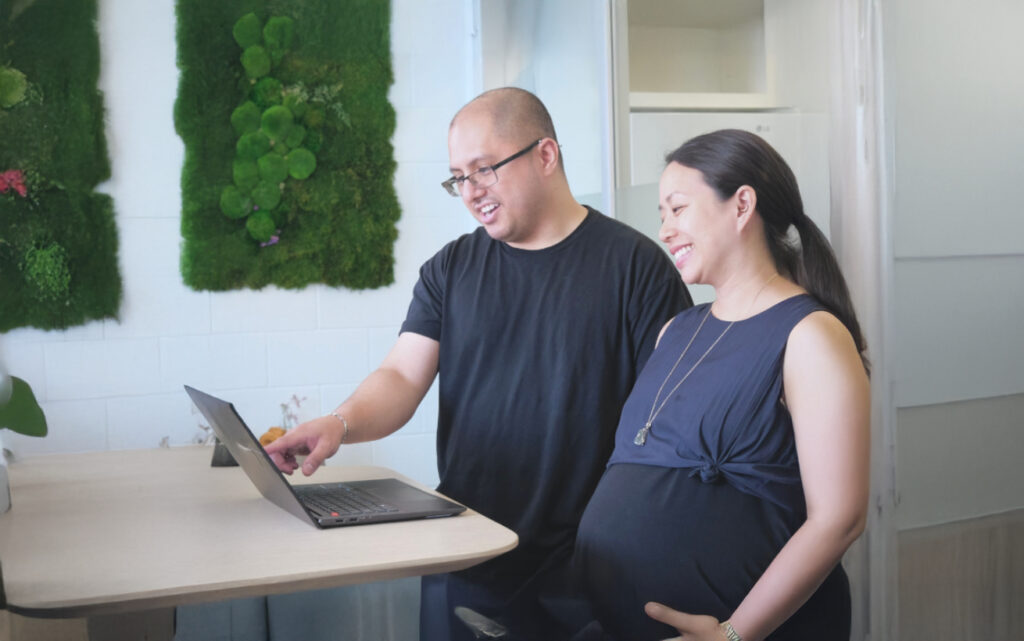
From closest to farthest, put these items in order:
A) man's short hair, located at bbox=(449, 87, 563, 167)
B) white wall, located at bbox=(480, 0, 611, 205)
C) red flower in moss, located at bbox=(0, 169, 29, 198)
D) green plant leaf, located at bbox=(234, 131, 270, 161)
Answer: man's short hair, located at bbox=(449, 87, 563, 167), white wall, located at bbox=(480, 0, 611, 205), red flower in moss, located at bbox=(0, 169, 29, 198), green plant leaf, located at bbox=(234, 131, 270, 161)

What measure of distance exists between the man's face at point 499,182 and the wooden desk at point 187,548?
70 cm

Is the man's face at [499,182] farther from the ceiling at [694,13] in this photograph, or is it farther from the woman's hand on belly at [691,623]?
the woman's hand on belly at [691,623]

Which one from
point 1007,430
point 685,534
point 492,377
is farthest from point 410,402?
point 1007,430

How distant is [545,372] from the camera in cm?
201

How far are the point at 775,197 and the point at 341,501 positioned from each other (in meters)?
0.82

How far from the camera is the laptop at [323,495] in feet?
4.69

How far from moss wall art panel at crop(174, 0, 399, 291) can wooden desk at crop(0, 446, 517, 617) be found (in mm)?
1713

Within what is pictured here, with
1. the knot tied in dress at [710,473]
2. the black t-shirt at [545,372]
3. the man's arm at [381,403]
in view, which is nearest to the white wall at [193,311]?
the man's arm at [381,403]

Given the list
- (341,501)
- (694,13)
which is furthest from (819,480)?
(694,13)

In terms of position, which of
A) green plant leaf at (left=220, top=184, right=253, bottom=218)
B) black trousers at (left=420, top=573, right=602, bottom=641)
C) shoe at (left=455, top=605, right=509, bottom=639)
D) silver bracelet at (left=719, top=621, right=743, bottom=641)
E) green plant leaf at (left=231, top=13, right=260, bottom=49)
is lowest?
black trousers at (left=420, top=573, right=602, bottom=641)

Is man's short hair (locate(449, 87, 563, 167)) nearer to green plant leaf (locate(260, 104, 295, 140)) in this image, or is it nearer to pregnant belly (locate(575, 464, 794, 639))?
pregnant belly (locate(575, 464, 794, 639))

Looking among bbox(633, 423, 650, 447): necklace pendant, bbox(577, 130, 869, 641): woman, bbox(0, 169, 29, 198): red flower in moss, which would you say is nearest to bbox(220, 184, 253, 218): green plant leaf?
bbox(0, 169, 29, 198): red flower in moss

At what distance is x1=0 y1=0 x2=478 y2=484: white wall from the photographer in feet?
11.0

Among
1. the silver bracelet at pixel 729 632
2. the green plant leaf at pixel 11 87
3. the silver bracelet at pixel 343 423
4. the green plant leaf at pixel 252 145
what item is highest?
the green plant leaf at pixel 11 87
